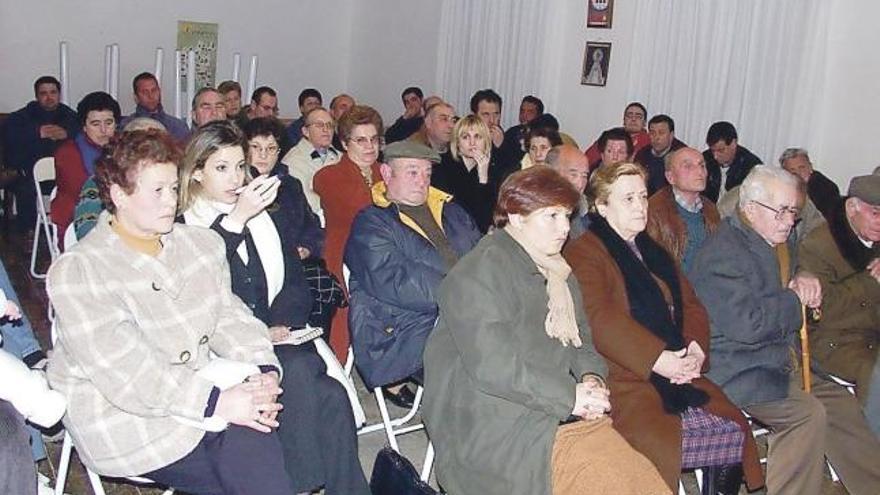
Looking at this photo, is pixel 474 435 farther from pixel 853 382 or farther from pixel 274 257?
pixel 853 382

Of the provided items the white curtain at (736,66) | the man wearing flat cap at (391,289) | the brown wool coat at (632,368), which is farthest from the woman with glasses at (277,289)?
the white curtain at (736,66)

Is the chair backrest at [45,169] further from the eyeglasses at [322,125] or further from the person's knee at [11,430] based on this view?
the person's knee at [11,430]

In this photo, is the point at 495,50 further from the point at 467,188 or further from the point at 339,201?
the point at 339,201

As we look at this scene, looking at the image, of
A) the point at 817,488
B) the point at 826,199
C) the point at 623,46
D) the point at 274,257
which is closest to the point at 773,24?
the point at 623,46

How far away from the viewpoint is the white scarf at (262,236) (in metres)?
3.06

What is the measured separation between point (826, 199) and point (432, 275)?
3.03 meters

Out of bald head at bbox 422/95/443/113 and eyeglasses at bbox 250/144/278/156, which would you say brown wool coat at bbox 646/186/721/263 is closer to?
eyeglasses at bbox 250/144/278/156

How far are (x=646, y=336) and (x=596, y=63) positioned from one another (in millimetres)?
5569

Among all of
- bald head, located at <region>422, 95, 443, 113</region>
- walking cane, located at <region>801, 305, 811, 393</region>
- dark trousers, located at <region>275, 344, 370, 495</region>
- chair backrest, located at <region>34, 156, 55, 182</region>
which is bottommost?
dark trousers, located at <region>275, 344, 370, 495</region>

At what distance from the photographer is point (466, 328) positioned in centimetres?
266

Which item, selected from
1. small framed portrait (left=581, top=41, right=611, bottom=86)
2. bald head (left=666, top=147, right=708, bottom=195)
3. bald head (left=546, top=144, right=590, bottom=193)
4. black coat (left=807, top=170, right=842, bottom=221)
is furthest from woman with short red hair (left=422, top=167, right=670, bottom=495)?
small framed portrait (left=581, top=41, right=611, bottom=86)

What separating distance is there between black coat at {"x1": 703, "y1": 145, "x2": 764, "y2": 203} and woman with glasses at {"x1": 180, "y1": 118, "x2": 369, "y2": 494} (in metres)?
4.19

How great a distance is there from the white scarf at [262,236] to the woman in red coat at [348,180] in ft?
4.17

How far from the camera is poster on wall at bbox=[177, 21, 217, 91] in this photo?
9891 millimetres
